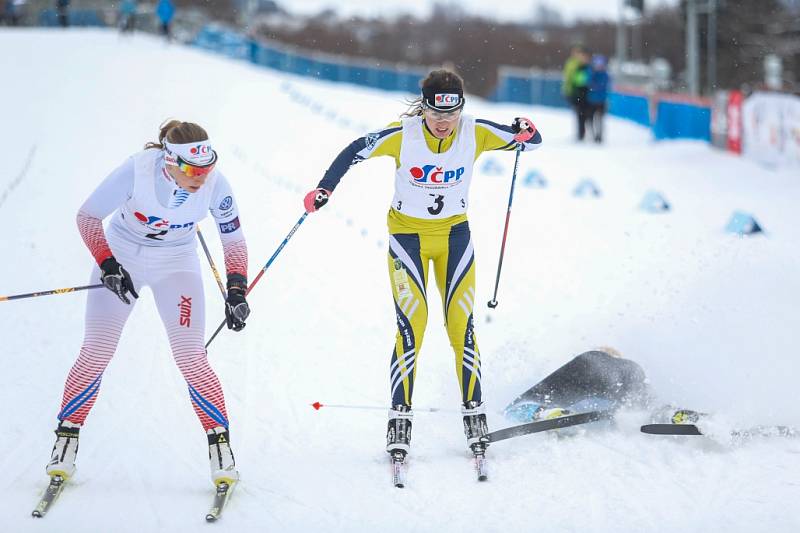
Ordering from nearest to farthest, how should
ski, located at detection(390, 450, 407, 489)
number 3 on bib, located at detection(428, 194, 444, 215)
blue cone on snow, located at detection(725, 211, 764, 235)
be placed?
ski, located at detection(390, 450, 407, 489), number 3 on bib, located at detection(428, 194, 444, 215), blue cone on snow, located at detection(725, 211, 764, 235)

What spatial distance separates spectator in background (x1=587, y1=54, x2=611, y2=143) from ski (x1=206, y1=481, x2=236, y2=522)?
15075 millimetres

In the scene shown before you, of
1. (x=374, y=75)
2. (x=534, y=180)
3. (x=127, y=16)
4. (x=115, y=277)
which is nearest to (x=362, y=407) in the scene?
(x=115, y=277)

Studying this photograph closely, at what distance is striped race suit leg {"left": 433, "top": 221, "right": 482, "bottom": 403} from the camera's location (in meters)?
5.28

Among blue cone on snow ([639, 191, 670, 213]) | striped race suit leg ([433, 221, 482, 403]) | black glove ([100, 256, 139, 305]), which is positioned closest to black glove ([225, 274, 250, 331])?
black glove ([100, 256, 139, 305])

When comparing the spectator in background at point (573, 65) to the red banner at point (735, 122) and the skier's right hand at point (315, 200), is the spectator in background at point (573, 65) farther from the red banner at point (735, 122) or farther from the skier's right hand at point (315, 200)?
the skier's right hand at point (315, 200)

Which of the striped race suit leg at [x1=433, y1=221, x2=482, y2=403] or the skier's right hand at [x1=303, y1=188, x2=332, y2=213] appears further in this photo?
the striped race suit leg at [x1=433, y1=221, x2=482, y2=403]

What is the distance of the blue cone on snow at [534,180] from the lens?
1397cm

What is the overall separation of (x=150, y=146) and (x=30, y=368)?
267 centimetres

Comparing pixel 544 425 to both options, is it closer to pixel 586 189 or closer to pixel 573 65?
pixel 586 189

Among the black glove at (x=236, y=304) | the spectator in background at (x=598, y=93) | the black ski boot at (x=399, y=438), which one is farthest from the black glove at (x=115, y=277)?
Result: the spectator in background at (x=598, y=93)

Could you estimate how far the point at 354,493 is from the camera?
4.84m

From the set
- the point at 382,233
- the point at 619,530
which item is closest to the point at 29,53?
the point at 382,233

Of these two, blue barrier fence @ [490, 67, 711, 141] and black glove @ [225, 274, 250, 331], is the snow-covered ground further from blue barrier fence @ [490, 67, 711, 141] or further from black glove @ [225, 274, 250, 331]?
blue barrier fence @ [490, 67, 711, 141]

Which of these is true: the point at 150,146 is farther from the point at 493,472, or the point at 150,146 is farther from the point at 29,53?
the point at 29,53
